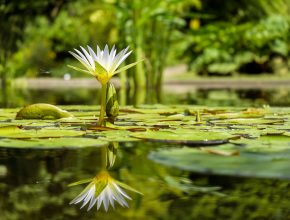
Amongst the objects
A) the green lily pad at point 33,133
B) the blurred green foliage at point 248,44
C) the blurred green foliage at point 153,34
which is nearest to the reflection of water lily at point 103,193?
the green lily pad at point 33,133

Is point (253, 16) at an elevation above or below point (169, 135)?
above

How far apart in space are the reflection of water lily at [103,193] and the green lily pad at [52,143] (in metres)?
0.62

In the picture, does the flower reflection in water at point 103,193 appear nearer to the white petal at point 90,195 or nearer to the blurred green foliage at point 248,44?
the white petal at point 90,195

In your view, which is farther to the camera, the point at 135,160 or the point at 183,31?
the point at 183,31

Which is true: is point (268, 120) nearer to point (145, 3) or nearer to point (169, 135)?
point (169, 135)

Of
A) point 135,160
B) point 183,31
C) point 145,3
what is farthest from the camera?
point 183,31

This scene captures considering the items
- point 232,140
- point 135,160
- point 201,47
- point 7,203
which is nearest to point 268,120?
point 232,140

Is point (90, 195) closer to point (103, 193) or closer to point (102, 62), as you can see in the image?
point (103, 193)

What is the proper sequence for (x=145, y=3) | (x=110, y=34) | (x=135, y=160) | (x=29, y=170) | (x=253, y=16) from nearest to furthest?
(x=29, y=170), (x=135, y=160), (x=145, y=3), (x=110, y=34), (x=253, y=16)

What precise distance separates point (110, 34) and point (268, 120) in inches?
363

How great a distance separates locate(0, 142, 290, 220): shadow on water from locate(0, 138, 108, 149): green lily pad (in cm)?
8

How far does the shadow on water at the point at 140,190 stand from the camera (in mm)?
1671

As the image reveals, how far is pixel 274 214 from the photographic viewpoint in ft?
5.45

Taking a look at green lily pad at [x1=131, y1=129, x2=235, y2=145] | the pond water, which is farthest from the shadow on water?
green lily pad at [x1=131, y1=129, x2=235, y2=145]
